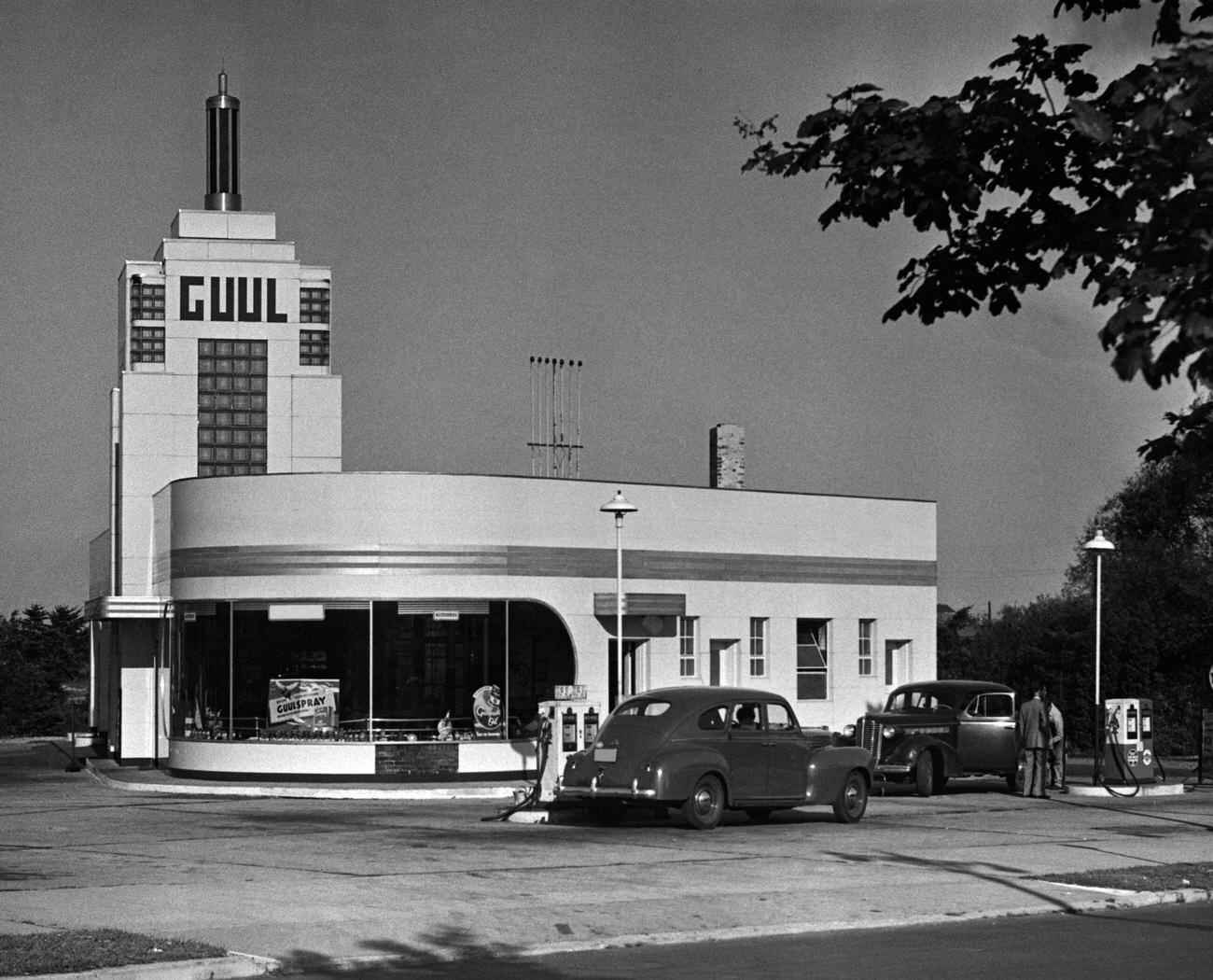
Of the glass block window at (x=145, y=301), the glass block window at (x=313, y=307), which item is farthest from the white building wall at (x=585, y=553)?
the glass block window at (x=313, y=307)

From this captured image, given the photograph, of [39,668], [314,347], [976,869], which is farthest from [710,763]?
[39,668]

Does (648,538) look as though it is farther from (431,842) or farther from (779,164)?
(779,164)

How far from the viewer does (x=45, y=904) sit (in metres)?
15.9

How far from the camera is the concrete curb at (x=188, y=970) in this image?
12.3 metres

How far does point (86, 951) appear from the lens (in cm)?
1303

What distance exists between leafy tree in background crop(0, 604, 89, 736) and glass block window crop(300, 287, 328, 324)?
30478 millimetres

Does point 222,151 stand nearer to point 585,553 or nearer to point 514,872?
point 585,553

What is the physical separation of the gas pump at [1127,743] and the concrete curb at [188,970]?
22.3 metres

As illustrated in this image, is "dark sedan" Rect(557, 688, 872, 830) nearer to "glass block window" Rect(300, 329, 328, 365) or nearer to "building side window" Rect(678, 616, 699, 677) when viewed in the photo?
"building side window" Rect(678, 616, 699, 677)

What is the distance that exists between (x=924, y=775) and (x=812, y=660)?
7643mm

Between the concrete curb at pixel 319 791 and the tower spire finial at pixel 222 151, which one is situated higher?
the tower spire finial at pixel 222 151

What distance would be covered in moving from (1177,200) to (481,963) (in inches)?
350

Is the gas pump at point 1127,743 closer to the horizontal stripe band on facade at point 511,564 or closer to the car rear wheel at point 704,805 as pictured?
the horizontal stripe band on facade at point 511,564

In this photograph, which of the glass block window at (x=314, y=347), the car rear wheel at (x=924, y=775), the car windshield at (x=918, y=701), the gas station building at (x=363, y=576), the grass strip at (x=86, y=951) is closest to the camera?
the grass strip at (x=86, y=951)
